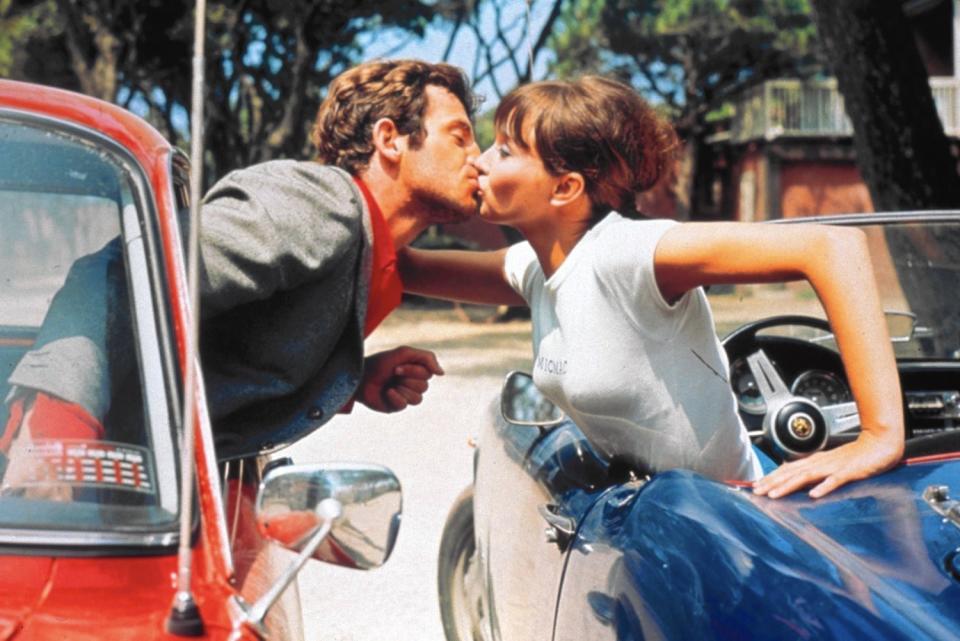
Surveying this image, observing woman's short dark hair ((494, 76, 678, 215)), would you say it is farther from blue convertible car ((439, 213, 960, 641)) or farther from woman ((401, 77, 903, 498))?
blue convertible car ((439, 213, 960, 641))

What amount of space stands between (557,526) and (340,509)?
1100 mm

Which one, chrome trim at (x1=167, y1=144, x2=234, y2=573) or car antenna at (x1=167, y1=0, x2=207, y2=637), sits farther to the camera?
chrome trim at (x1=167, y1=144, x2=234, y2=573)

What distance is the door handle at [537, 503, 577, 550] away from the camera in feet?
8.91

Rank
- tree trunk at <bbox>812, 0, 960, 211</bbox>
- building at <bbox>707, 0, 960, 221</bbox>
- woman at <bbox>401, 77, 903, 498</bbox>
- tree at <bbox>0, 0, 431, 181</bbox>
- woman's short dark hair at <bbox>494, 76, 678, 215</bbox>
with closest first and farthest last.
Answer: woman at <bbox>401, 77, 903, 498</bbox> < woman's short dark hair at <bbox>494, 76, 678, 215</bbox> < tree trunk at <bbox>812, 0, 960, 211</bbox> < tree at <bbox>0, 0, 431, 181</bbox> < building at <bbox>707, 0, 960, 221</bbox>

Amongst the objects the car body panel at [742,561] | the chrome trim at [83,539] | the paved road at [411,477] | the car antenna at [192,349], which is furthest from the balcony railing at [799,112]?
the car antenna at [192,349]

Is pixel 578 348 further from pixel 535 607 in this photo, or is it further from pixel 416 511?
pixel 416 511

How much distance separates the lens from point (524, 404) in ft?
10.9

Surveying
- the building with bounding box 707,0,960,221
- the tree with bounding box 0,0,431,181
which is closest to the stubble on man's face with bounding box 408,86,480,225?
the tree with bounding box 0,0,431,181

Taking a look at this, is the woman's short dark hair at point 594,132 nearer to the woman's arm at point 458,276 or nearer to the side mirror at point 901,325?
the woman's arm at point 458,276

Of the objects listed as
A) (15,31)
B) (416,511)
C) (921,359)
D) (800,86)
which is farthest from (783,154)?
(921,359)

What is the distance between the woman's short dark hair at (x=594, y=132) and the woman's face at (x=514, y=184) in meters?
0.02

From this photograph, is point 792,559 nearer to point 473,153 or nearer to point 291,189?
point 291,189

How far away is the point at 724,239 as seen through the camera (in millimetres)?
2371

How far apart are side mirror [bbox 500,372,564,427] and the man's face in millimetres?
569
